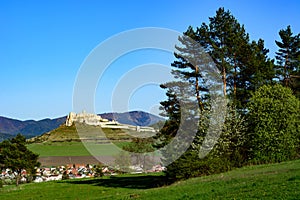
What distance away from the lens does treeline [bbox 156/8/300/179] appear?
36.4m

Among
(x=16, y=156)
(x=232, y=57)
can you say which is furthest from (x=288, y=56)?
(x=16, y=156)

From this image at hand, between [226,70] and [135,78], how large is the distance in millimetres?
13420

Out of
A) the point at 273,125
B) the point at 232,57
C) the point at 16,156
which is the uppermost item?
the point at 232,57

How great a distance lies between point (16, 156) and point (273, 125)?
36.6 m

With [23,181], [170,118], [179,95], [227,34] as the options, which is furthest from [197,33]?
[23,181]

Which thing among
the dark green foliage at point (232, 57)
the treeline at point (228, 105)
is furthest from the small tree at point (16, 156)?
the dark green foliage at point (232, 57)

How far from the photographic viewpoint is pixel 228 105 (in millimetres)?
40344

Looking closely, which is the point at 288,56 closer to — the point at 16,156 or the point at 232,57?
the point at 232,57

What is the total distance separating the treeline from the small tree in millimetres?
26191

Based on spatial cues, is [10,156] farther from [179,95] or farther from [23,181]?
[179,95]

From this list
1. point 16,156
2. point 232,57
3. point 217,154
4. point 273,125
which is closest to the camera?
point 217,154

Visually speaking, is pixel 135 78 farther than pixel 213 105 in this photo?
No

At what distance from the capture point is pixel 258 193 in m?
16.4

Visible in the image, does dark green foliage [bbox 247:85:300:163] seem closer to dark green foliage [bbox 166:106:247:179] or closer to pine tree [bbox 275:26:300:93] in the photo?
dark green foliage [bbox 166:106:247:179]
